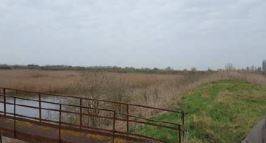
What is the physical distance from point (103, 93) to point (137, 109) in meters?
2.03

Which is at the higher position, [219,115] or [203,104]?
[203,104]

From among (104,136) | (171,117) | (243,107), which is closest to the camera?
(104,136)

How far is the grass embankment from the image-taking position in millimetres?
16234

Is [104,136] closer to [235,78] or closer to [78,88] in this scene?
[78,88]

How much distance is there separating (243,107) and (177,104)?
11.2 ft

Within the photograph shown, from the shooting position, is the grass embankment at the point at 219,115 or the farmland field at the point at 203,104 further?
the farmland field at the point at 203,104

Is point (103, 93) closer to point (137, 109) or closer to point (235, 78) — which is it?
point (137, 109)

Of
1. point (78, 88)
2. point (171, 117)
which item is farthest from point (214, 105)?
point (78, 88)

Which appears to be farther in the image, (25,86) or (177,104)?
(25,86)

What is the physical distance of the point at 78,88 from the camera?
24188mm

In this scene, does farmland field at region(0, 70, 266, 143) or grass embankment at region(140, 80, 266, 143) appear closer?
grass embankment at region(140, 80, 266, 143)

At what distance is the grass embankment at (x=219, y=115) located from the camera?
53.3 feet

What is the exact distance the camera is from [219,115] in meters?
19.5

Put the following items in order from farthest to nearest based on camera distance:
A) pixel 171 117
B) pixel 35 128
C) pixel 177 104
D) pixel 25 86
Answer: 1. pixel 25 86
2. pixel 177 104
3. pixel 171 117
4. pixel 35 128
